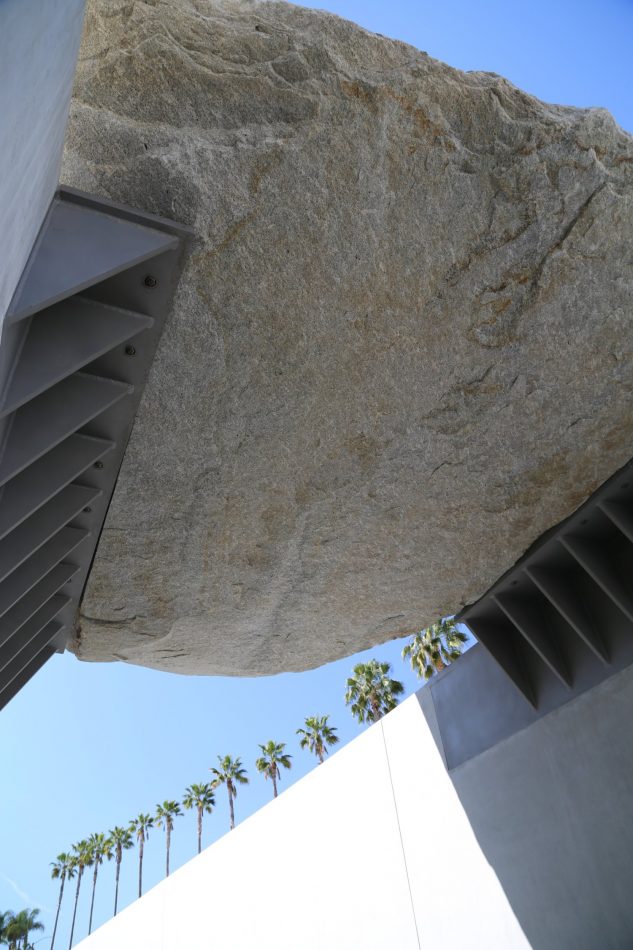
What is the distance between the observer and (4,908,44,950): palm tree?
58219 mm

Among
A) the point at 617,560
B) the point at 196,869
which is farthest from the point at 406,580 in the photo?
the point at 196,869

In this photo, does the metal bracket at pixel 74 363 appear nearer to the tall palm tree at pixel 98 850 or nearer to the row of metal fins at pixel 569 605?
the row of metal fins at pixel 569 605

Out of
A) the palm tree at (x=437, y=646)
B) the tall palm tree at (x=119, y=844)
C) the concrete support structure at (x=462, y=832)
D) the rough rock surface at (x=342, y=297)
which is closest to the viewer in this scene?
the rough rock surface at (x=342, y=297)

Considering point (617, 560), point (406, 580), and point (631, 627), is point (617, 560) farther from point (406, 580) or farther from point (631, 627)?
point (406, 580)

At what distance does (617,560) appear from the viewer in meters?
8.70

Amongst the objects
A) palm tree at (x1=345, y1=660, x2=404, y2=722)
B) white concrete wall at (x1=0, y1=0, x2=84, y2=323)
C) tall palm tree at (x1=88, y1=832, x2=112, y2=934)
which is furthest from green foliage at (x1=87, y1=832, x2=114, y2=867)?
white concrete wall at (x1=0, y1=0, x2=84, y2=323)

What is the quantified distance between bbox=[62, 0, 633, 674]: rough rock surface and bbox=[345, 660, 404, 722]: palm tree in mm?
22610

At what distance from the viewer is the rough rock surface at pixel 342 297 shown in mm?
4590

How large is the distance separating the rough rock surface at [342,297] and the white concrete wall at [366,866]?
18.3 feet

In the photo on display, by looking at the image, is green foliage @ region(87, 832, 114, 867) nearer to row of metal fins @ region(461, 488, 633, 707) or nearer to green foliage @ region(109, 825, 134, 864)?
green foliage @ region(109, 825, 134, 864)

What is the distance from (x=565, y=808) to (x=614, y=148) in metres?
8.09

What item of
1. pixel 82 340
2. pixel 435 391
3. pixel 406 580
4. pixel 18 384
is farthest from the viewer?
pixel 406 580

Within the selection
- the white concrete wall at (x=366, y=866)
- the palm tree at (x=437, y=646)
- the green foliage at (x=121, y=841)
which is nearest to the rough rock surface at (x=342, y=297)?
the white concrete wall at (x=366, y=866)

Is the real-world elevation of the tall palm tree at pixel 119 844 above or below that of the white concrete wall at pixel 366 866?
above
